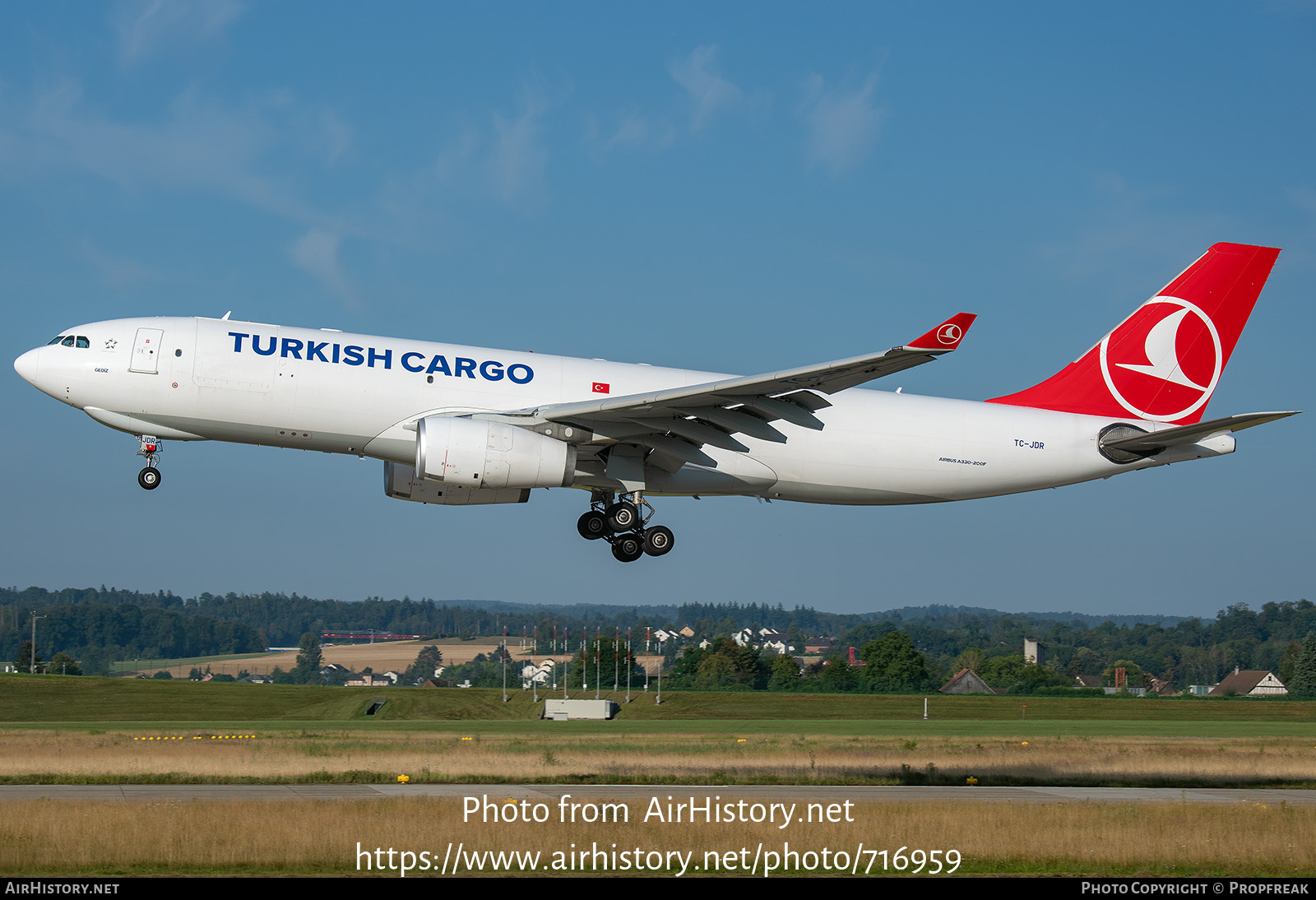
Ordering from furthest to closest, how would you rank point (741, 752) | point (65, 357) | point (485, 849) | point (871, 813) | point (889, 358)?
point (741, 752), point (65, 357), point (889, 358), point (871, 813), point (485, 849)

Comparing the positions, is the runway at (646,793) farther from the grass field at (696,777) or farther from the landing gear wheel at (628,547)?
the landing gear wheel at (628,547)

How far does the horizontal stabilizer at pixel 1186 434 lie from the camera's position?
2829 cm

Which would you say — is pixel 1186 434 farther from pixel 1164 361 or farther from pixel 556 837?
pixel 556 837

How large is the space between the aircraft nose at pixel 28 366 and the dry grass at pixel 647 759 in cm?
900

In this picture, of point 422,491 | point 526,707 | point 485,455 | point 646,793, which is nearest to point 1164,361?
point 646,793

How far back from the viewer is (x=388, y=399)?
94.5ft

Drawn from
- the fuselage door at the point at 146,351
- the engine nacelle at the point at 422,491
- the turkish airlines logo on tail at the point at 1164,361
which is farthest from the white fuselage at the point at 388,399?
the turkish airlines logo on tail at the point at 1164,361

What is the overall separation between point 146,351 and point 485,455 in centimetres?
804

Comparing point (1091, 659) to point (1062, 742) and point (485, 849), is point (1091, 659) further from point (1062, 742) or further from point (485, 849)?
point (485, 849)

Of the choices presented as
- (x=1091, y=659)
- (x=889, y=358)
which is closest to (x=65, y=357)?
(x=889, y=358)

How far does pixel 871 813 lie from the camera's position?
2291 cm

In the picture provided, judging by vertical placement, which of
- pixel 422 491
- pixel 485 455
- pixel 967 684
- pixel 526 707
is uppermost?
pixel 485 455

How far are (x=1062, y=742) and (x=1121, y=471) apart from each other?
1276 cm

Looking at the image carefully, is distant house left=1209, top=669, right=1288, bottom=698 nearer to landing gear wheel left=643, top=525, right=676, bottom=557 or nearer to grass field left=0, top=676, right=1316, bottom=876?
grass field left=0, top=676, right=1316, bottom=876
